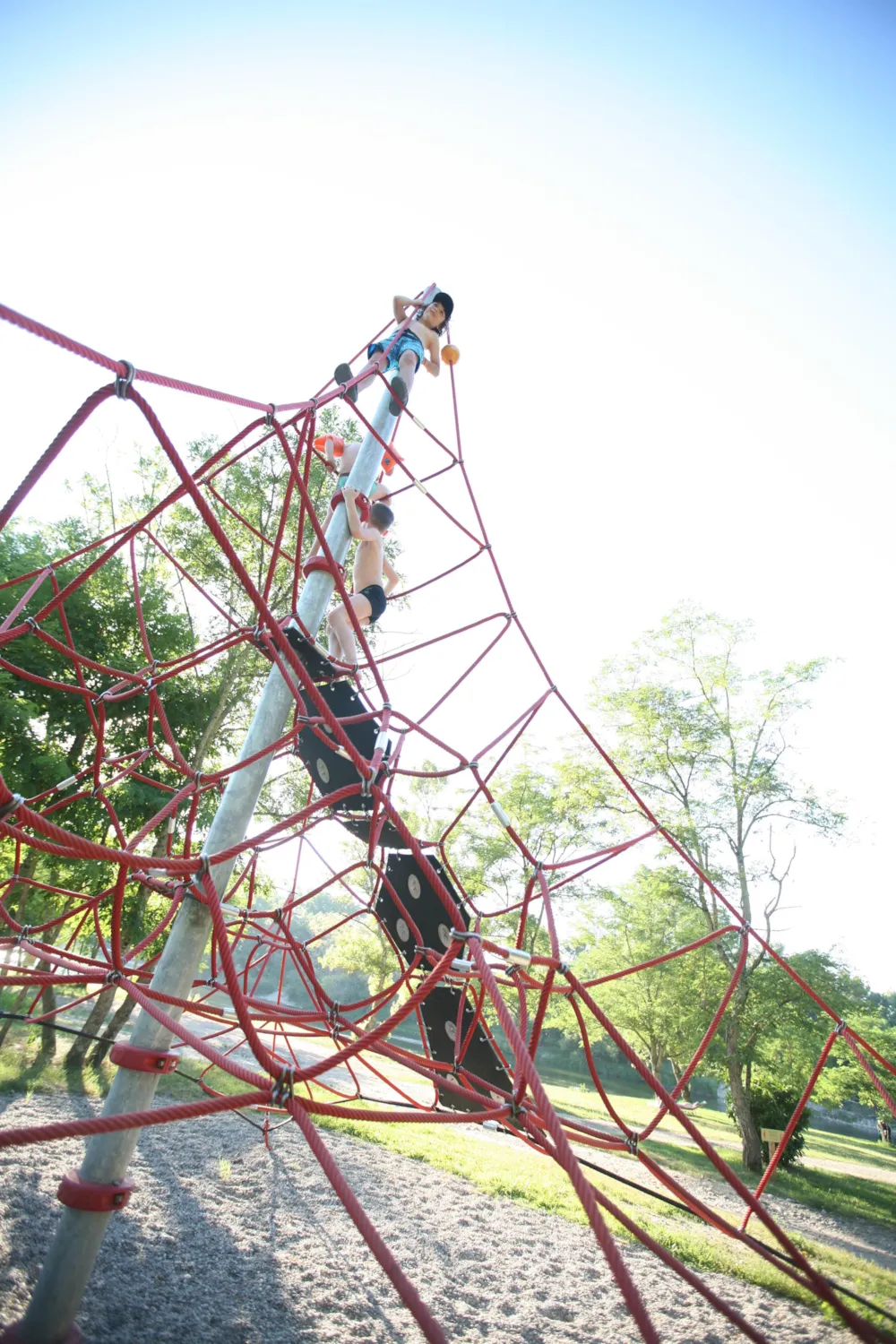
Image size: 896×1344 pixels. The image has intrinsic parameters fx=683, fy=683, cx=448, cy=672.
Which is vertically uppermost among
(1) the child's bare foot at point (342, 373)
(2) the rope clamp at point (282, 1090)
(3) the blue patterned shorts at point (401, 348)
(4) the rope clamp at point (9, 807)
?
(3) the blue patterned shorts at point (401, 348)

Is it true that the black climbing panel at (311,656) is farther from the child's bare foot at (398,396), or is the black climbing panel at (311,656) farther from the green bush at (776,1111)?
the green bush at (776,1111)

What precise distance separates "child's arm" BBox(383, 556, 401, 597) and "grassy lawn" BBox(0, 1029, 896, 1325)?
3187 mm

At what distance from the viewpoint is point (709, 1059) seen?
1114cm

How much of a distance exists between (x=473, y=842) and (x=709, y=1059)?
333 inches

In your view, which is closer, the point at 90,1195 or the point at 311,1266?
the point at 90,1195

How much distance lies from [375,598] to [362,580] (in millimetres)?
193

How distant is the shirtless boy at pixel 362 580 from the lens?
3.75 metres

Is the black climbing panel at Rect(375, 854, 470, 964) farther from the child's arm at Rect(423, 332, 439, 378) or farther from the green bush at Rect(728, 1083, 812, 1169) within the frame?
the green bush at Rect(728, 1083, 812, 1169)

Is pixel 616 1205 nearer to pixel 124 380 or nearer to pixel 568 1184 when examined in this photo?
pixel 568 1184

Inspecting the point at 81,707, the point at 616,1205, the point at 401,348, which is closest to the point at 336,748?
the point at 401,348

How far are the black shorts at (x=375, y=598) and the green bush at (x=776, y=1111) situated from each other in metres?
11.5

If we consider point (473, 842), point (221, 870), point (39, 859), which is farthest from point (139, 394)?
point (473, 842)

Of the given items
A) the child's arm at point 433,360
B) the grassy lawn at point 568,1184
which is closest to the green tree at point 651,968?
the grassy lawn at point 568,1184

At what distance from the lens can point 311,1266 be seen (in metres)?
3.97
